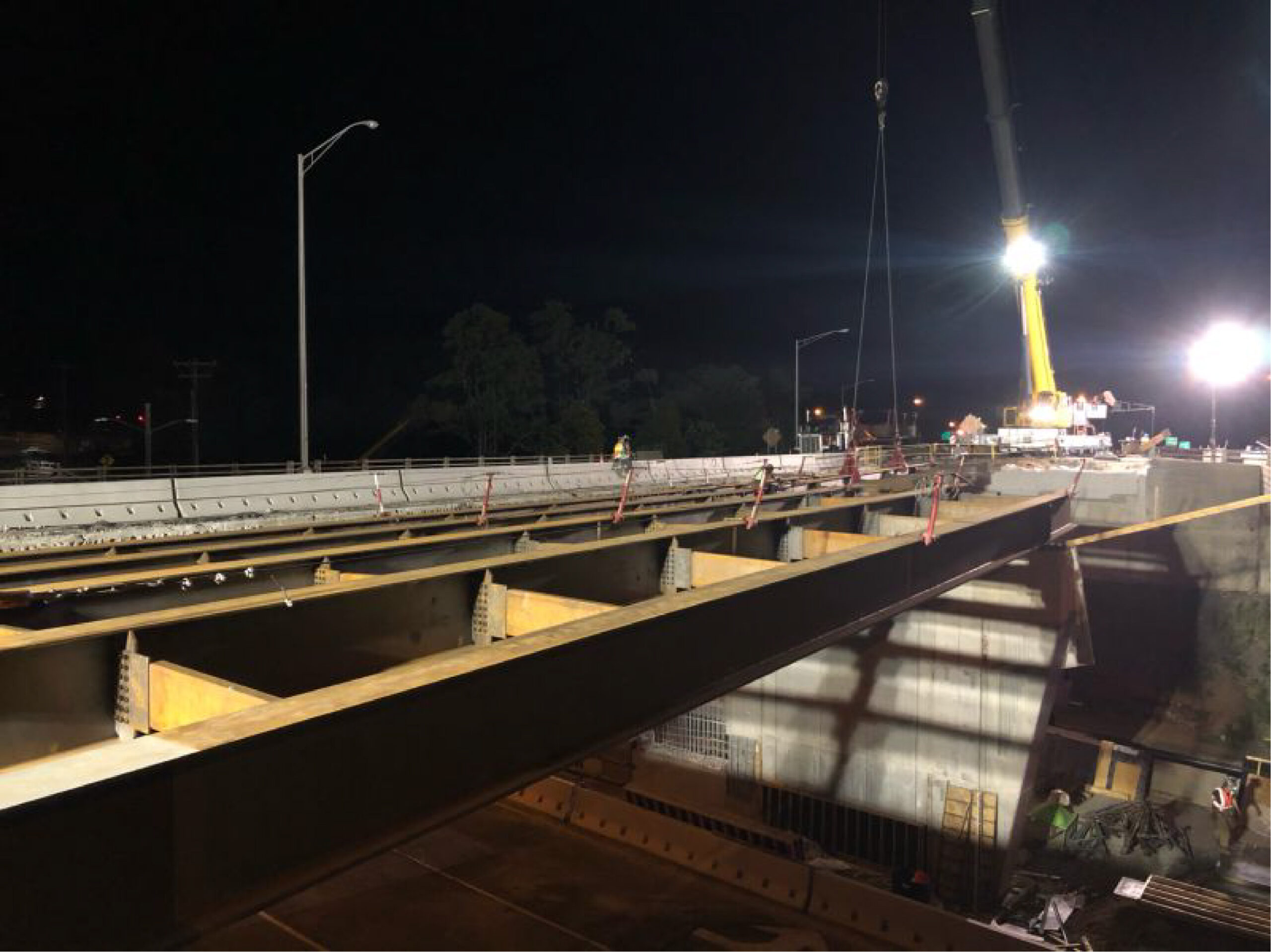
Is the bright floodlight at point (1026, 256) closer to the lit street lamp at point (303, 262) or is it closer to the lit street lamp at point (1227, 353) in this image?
the lit street lamp at point (1227, 353)

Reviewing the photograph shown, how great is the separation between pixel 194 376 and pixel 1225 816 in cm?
4484

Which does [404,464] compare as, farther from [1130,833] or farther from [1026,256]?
[1026,256]

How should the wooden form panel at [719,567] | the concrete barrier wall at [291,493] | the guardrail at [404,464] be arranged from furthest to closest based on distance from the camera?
1. the guardrail at [404,464]
2. the concrete barrier wall at [291,493]
3. the wooden form panel at [719,567]

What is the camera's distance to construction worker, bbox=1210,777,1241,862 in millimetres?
16641

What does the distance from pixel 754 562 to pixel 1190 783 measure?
18.0 m

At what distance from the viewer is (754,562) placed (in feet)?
23.7

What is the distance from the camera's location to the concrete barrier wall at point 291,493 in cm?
1325

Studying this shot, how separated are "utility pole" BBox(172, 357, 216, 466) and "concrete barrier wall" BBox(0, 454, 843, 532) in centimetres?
2246

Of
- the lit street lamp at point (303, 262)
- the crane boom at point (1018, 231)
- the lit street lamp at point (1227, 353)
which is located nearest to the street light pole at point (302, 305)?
the lit street lamp at point (303, 262)

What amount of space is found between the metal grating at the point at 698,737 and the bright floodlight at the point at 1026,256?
28.3 meters

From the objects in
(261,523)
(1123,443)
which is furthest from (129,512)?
(1123,443)

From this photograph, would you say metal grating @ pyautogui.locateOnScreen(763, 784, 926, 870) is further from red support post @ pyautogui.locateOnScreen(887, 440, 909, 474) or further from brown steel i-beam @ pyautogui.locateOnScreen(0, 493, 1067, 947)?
brown steel i-beam @ pyautogui.locateOnScreen(0, 493, 1067, 947)

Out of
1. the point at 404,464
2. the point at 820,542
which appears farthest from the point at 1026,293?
the point at 820,542

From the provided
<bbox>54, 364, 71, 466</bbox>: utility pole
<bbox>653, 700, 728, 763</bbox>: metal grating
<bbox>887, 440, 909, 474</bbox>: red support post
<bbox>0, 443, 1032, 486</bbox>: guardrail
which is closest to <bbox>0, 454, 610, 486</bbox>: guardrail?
<bbox>0, 443, 1032, 486</bbox>: guardrail
